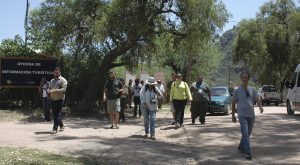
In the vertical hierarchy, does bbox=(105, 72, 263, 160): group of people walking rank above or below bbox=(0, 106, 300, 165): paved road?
above

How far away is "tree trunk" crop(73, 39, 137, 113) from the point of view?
23797 millimetres

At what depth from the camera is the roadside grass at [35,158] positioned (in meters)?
9.34

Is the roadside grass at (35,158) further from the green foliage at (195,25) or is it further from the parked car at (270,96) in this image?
the parked car at (270,96)

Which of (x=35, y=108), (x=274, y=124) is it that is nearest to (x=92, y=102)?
(x=35, y=108)

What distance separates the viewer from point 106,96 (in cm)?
1725

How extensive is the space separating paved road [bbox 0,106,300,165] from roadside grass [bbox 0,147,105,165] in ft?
1.99

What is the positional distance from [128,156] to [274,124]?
9.10 m

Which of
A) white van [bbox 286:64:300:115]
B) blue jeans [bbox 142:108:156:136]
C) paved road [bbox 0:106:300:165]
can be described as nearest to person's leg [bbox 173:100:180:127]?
paved road [bbox 0:106:300:165]

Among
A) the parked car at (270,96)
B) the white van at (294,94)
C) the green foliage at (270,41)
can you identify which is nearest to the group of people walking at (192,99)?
the white van at (294,94)

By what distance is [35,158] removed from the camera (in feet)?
32.1

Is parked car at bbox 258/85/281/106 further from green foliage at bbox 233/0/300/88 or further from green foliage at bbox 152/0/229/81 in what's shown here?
green foliage at bbox 152/0/229/81

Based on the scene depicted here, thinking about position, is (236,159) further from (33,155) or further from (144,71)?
(144,71)

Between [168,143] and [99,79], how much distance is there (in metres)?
11.1

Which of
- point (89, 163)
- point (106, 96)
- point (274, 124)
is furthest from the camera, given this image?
point (274, 124)
